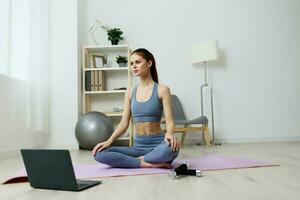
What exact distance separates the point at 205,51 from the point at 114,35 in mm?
1272

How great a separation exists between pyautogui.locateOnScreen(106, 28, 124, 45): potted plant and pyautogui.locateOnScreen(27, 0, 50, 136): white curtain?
0.90 meters

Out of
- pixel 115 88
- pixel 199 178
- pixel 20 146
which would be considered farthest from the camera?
pixel 115 88

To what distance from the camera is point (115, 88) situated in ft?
15.9

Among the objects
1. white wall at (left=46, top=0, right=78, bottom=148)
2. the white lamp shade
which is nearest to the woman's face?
white wall at (left=46, top=0, right=78, bottom=148)

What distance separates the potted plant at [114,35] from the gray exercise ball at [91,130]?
1173mm

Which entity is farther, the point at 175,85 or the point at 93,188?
the point at 175,85

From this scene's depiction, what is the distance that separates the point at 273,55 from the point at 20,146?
370cm

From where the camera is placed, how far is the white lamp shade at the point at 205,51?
14.8ft

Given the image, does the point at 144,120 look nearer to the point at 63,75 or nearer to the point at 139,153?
the point at 139,153

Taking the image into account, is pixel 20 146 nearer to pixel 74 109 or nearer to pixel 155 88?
pixel 74 109

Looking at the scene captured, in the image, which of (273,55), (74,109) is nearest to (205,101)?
(273,55)

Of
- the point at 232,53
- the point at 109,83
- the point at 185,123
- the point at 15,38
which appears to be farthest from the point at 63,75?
the point at 232,53

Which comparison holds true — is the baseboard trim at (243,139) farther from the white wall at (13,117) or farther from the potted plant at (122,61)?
the white wall at (13,117)

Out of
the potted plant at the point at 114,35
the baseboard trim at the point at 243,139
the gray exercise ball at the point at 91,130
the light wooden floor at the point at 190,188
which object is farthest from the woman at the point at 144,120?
the baseboard trim at the point at 243,139
